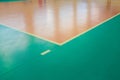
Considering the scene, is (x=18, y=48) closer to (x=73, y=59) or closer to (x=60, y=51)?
(x=60, y=51)

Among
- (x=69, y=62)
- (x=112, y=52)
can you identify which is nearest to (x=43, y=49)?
(x=69, y=62)

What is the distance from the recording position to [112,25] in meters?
4.78

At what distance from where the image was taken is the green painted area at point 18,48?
283 cm

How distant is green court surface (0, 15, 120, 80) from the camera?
2.46m

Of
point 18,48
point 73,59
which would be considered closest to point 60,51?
point 73,59

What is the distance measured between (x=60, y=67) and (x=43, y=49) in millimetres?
779

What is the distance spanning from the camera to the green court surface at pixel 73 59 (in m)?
2.46

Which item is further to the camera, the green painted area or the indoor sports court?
the green painted area

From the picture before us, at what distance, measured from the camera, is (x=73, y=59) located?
291cm

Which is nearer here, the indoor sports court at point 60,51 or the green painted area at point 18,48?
the indoor sports court at point 60,51

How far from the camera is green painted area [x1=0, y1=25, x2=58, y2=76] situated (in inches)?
111

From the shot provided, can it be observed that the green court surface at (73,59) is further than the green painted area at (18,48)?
No

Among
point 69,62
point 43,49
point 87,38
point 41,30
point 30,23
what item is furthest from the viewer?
point 30,23

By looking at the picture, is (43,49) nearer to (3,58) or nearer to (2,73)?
(3,58)
